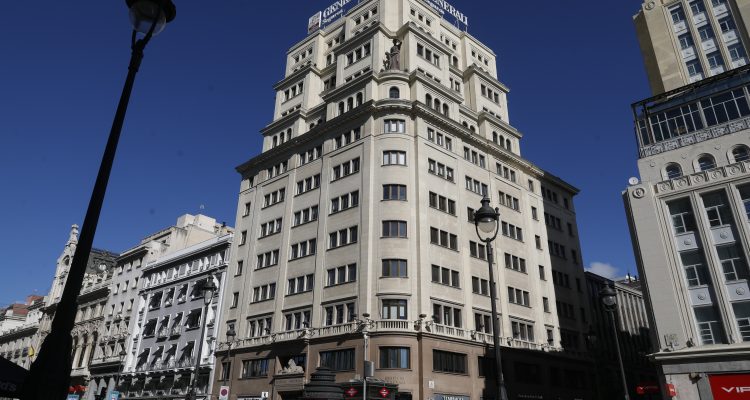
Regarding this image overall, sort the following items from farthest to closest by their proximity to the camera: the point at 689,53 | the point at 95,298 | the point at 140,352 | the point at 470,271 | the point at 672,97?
the point at 95,298
the point at 140,352
the point at 689,53
the point at 470,271
the point at 672,97

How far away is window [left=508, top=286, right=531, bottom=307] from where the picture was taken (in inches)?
1917

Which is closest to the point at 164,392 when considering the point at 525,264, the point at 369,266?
the point at 369,266

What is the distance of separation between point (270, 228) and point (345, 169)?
11056 mm

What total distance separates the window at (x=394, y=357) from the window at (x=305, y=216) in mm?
15298

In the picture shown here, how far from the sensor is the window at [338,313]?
40.8 m

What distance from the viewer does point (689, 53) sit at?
51.8m

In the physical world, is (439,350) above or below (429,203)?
below

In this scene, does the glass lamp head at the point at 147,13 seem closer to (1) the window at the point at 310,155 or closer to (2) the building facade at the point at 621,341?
(1) the window at the point at 310,155

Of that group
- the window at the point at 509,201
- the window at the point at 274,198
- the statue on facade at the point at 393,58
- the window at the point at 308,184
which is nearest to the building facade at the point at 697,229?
the window at the point at 509,201

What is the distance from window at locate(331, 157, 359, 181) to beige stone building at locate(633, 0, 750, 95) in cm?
3186

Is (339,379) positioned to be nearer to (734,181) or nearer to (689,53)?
(734,181)

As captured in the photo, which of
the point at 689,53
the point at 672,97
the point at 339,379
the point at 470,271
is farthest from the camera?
the point at 689,53

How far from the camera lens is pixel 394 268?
40.8 meters

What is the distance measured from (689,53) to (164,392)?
6394 centimetres
